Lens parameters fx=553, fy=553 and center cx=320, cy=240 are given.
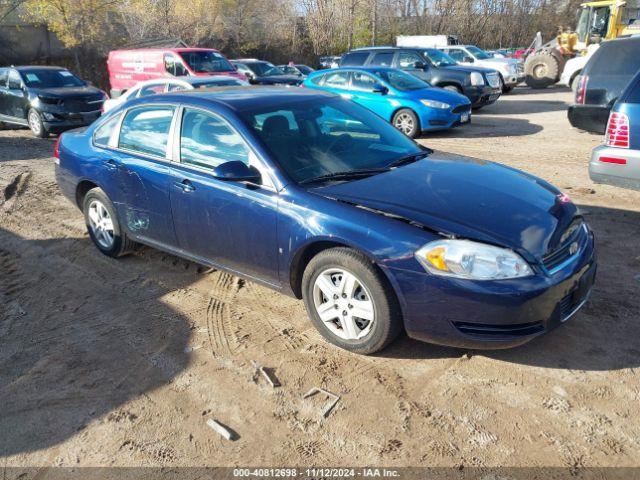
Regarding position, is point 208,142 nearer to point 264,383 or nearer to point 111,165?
point 111,165

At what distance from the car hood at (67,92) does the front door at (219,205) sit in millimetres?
10394

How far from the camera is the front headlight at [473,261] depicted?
3.04 m

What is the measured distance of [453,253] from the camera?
3068mm

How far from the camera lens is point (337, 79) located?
12.5 m

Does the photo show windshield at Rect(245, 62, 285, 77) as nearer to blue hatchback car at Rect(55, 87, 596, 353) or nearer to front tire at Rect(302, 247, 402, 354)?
blue hatchback car at Rect(55, 87, 596, 353)

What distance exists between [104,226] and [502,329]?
3807 millimetres

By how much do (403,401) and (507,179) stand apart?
1.82 metres

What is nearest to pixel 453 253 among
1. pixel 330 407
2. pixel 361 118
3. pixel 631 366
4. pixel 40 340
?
pixel 330 407

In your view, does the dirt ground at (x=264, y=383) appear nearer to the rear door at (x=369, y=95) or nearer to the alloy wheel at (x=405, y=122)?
the alloy wheel at (x=405, y=122)

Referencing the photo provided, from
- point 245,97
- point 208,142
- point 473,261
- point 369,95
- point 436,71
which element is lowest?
point 369,95

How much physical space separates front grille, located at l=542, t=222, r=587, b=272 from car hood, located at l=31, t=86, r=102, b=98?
1266cm

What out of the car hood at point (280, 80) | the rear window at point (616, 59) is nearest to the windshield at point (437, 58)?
the car hood at point (280, 80)

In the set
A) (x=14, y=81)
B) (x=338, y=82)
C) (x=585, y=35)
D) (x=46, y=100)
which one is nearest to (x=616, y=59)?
(x=338, y=82)

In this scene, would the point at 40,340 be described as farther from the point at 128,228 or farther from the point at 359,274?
the point at 359,274
